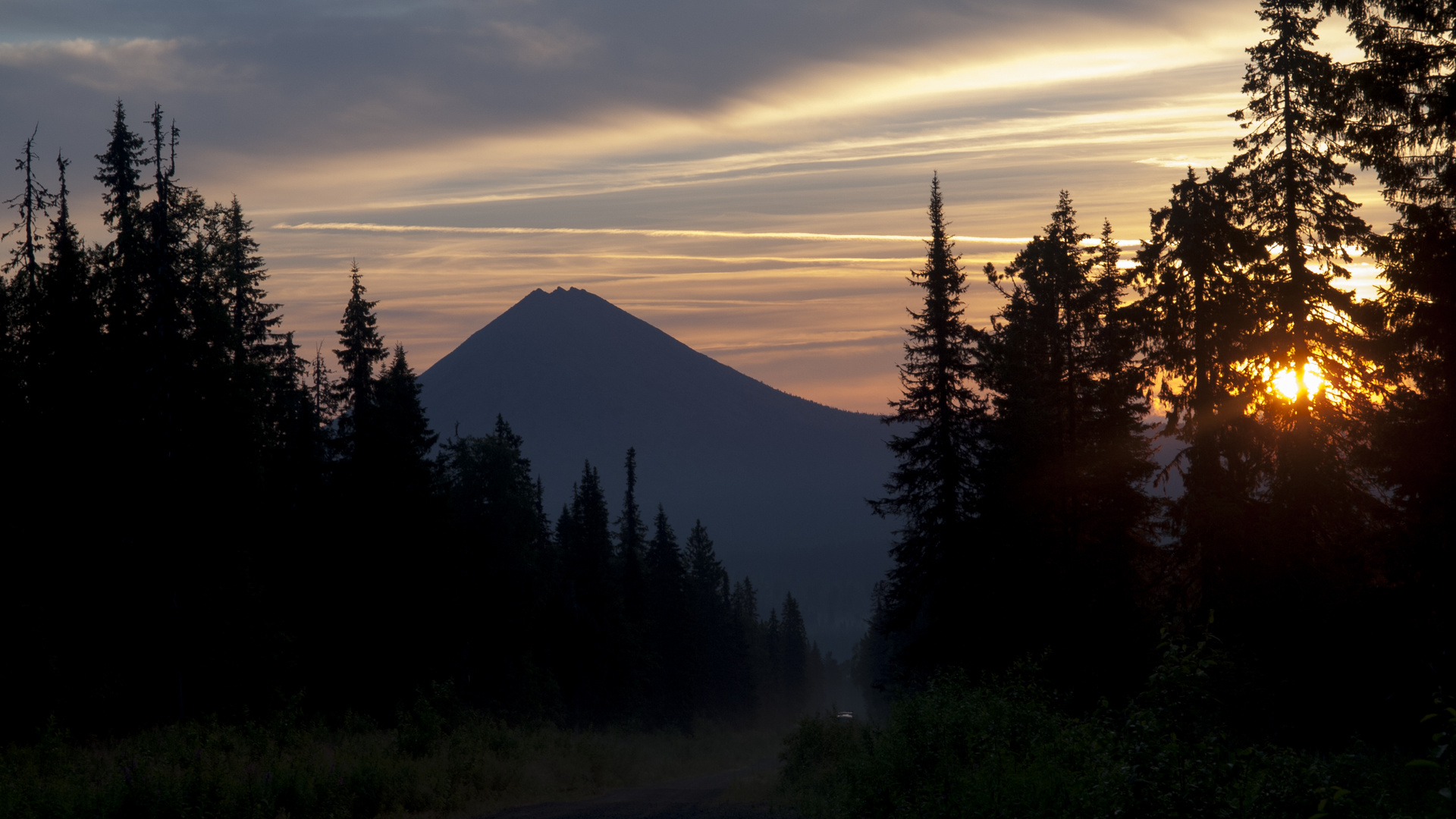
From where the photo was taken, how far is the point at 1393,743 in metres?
18.2

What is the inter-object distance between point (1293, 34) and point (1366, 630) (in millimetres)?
13905

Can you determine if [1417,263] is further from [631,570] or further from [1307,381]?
[631,570]

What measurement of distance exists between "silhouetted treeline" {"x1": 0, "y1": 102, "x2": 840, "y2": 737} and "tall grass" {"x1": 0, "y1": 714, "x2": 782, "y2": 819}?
12.3 ft

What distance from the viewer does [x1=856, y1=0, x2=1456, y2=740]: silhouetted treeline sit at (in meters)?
17.2

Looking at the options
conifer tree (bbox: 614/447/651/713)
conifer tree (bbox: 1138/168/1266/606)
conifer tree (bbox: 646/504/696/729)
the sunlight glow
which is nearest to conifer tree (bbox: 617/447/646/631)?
conifer tree (bbox: 614/447/651/713)

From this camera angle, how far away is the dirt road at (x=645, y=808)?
57.1 feet

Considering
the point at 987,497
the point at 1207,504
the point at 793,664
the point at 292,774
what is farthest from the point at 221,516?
the point at 793,664

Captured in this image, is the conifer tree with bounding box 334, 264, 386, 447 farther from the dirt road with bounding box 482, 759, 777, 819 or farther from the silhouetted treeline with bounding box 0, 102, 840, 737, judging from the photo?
the dirt road with bounding box 482, 759, 777, 819

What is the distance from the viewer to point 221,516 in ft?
97.8

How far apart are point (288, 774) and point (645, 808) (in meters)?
6.61

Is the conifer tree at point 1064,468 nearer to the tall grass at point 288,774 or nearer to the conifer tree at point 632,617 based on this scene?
the tall grass at point 288,774

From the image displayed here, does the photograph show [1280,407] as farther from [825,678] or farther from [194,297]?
[825,678]

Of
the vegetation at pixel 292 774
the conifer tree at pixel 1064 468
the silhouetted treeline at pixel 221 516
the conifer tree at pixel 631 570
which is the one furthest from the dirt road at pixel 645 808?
the conifer tree at pixel 631 570

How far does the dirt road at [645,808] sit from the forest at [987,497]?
1.54m
